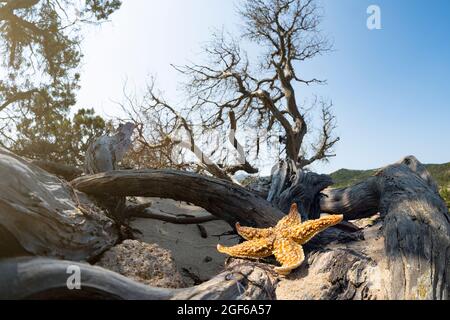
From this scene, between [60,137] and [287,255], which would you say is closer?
[287,255]

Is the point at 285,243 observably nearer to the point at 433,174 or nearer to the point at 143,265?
the point at 143,265

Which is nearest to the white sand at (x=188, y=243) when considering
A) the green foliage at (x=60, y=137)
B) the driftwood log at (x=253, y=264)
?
the driftwood log at (x=253, y=264)

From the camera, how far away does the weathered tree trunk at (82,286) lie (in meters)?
2.48

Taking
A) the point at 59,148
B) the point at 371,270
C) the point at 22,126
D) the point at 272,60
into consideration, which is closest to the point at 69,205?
the point at 371,270

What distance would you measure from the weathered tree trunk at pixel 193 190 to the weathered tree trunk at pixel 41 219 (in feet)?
3.96

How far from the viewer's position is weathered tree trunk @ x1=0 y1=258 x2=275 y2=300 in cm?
248

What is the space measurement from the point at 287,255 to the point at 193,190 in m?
2.12

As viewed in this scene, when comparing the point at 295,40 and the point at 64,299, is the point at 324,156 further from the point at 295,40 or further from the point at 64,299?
the point at 64,299

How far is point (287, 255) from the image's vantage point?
338cm

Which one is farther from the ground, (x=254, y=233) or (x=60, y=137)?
(x=60, y=137)

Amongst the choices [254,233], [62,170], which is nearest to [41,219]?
[254,233]

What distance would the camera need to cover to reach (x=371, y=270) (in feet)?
10.2

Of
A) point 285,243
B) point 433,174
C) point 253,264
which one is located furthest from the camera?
point 433,174

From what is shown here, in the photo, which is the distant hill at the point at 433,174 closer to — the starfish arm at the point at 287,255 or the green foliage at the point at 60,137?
the green foliage at the point at 60,137
